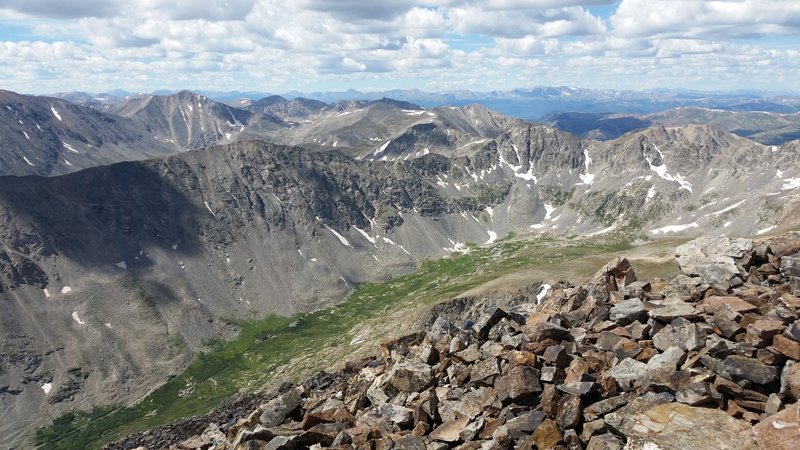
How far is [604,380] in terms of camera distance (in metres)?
24.3

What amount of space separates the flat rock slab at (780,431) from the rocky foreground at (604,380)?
5cm

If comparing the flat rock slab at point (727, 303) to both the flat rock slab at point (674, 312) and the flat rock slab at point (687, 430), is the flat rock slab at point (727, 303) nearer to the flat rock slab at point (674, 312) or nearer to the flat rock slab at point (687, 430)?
the flat rock slab at point (674, 312)

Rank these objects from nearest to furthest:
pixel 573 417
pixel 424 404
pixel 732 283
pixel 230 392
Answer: pixel 573 417 → pixel 424 404 → pixel 732 283 → pixel 230 392

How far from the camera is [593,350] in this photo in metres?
28.0

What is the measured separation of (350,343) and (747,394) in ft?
595

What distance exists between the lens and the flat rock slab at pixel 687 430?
18.7m

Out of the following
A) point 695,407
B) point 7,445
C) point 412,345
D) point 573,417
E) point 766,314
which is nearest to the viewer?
point 695,407

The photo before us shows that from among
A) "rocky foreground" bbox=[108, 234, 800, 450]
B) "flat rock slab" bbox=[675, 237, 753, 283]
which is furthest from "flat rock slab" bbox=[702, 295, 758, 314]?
"flat rock slab" bbox=[675, 237, 753, 283]

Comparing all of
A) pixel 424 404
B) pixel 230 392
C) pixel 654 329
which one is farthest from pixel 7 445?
pixel 654 329

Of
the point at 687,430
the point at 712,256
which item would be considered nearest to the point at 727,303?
the point at 687,430

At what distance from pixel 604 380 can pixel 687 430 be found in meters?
5.03

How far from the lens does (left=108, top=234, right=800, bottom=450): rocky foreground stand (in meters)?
20.4

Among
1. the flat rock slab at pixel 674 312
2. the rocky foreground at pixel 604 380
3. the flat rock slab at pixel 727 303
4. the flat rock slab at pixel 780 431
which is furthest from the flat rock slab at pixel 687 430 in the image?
the flat rock slab at pixel 727 303

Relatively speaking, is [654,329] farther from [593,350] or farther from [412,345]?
[412,345]
